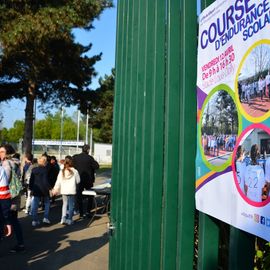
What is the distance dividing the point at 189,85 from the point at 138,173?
897mm

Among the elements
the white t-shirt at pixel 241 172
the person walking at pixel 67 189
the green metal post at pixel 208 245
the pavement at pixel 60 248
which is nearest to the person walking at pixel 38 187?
the pavement at pixel 60 248

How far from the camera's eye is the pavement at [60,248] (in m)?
7.52

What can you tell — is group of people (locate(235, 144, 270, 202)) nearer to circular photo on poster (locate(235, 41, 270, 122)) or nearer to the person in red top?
circular photo on poster (locate(235, 41, 270, 122))

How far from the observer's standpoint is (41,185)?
11523 millimetres

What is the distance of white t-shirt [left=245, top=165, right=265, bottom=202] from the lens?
1.29 m

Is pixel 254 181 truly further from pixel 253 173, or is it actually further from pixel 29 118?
pixel 29 118

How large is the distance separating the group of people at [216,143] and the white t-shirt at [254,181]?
0.47ft

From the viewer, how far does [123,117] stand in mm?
3604

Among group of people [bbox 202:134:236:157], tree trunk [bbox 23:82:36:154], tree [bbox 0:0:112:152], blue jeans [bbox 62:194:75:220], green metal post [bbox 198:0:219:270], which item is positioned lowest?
blue jeans [bbox 62:194:75:220]

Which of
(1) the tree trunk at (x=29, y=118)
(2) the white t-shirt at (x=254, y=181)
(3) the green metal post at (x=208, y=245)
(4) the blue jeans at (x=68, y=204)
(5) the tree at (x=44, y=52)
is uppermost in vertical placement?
(5) the tree at (x=44, y=52)

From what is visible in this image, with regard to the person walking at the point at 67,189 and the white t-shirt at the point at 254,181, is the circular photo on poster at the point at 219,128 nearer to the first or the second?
the white t-shirt at the point at 254,181

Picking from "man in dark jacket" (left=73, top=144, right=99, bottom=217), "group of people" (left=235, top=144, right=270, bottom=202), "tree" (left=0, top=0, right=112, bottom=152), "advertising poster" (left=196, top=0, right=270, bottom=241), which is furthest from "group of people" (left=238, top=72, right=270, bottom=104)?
"tree" (left=0, top=0, right=112, bottom=152)

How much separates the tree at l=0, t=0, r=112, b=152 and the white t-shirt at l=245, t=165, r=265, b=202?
593 inches

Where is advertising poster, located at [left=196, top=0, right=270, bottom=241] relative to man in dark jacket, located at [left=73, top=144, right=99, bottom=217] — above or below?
above
